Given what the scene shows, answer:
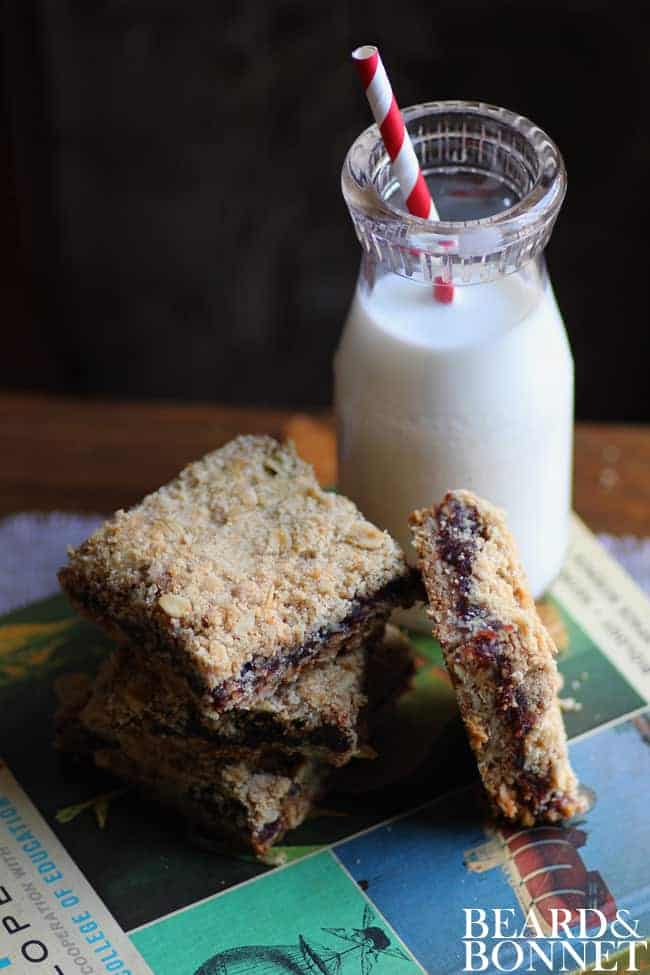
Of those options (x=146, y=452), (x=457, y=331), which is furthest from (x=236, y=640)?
(x=146, y=452)

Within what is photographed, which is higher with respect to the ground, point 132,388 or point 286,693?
point 286,693

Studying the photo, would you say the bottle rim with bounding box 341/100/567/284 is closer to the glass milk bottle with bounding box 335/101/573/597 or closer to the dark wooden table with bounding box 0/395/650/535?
the glass milk bottle with bounding box 335/101/573/597

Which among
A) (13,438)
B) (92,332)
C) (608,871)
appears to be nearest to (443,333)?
(608,871)

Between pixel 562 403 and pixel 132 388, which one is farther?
pixel 132 388

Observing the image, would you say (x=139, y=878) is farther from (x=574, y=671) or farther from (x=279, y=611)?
(x=574, y=671)

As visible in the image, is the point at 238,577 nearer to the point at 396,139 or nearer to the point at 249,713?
the point at 249,713
